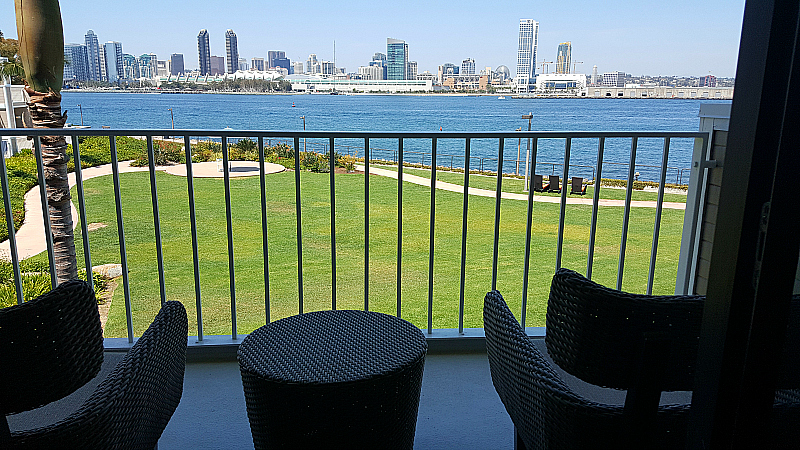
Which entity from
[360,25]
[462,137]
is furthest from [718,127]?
[360,25]

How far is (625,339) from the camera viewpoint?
130cm

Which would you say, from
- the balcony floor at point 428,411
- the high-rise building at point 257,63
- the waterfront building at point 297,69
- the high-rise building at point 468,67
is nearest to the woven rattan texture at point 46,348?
the balcony floor at point 428,411

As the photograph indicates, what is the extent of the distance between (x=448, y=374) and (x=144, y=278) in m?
13.0

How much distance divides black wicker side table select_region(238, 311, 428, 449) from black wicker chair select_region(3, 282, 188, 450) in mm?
241

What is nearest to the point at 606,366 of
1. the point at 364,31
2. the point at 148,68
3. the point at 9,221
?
the point at 9,221

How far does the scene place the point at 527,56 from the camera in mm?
34094

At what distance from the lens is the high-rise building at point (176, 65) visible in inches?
1227

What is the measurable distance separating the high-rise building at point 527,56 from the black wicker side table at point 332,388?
31.6 meters

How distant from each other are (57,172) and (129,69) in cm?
1999

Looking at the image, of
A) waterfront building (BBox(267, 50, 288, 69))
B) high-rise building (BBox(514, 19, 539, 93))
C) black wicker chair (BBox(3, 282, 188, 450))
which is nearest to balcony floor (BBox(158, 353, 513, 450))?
black wicker chair (BBox(3, 282, 188, 450))

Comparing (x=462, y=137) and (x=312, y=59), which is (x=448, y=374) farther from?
(x=312, y=59)

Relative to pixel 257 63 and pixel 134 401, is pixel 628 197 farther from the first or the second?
pixel 257 63

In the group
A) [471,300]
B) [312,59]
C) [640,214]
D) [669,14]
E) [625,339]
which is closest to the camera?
[625,339]

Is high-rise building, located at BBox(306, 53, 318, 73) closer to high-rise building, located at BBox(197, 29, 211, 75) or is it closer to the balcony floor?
high-rise building, located at BBox(197, 29, 211, 75)
